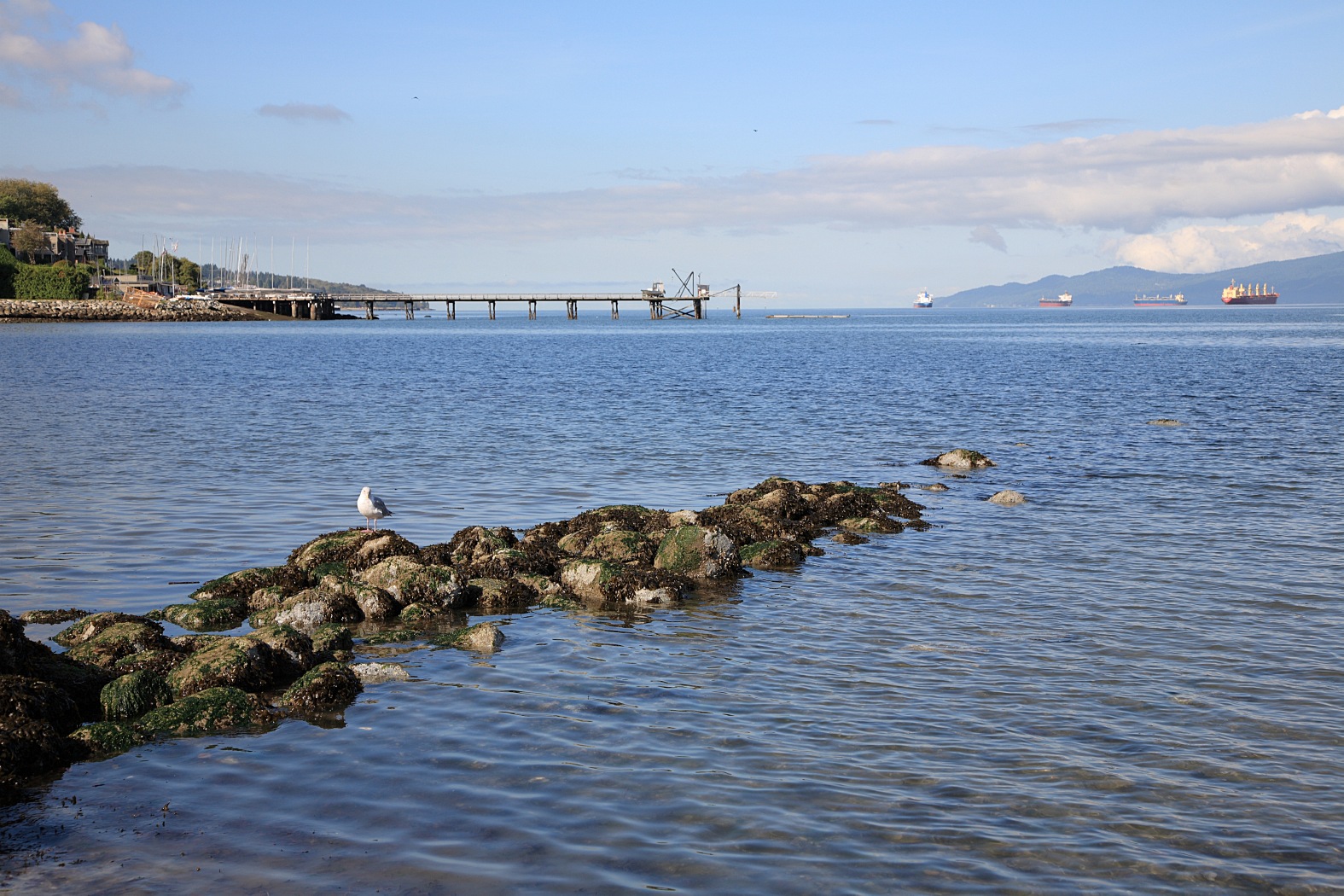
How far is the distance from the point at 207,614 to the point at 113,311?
564 feet

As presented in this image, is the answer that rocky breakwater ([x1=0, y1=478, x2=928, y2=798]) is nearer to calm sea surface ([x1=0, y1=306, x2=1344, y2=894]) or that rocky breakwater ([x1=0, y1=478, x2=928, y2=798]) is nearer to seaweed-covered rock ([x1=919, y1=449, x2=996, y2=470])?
calm sea surface ([x1=0, y1=306, x2=1344, y2=894])

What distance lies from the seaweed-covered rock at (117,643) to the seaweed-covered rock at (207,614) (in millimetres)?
1174

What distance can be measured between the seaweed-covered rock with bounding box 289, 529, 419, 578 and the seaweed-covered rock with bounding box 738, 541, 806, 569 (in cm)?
585

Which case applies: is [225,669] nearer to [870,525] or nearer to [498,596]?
[498,596]

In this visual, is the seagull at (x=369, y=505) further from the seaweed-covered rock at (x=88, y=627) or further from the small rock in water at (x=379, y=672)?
the small rock in water at (x=379, y=672)

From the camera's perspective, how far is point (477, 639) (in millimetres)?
14266

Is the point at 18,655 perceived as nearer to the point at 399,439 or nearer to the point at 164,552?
the point at 164,552

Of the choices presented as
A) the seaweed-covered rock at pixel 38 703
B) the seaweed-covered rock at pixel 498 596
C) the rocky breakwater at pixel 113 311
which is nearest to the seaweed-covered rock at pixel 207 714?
the seaweed-covered rock at pixel 38 703

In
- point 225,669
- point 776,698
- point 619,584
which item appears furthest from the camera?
point 619,584

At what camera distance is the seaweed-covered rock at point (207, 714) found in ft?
37.0

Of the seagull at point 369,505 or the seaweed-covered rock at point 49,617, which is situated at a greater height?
the seagull at point 369,505

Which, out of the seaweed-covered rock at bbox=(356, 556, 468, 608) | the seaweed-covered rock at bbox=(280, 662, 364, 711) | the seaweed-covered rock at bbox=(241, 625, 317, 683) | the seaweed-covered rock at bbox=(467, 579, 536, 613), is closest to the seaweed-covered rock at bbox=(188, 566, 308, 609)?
the seaweed-covered rock at bbox=(356, 556, 468, 608)

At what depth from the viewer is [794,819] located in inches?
357

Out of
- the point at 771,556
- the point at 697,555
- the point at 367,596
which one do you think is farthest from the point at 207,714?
the point at 771,556
